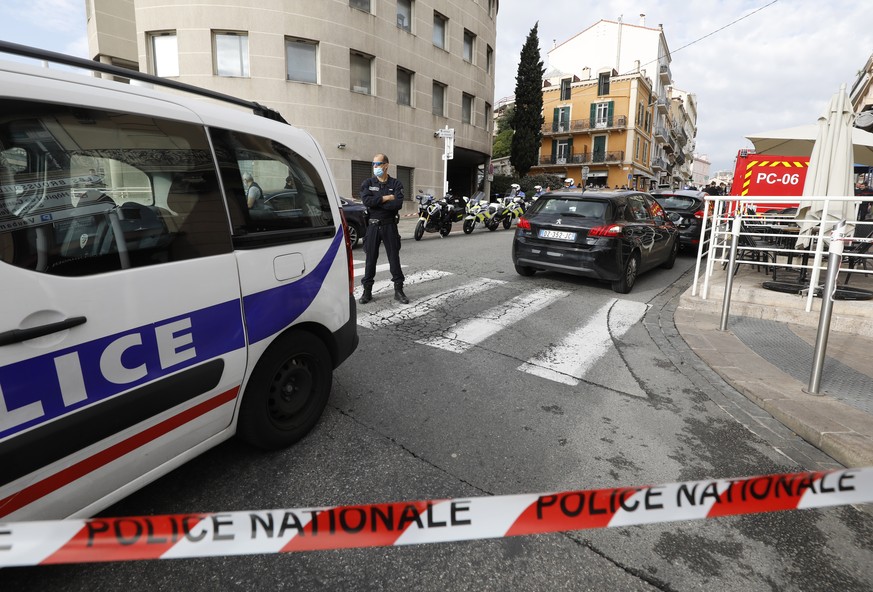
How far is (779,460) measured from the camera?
3098 millimetres

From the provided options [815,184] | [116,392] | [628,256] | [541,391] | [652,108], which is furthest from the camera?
[652,108]

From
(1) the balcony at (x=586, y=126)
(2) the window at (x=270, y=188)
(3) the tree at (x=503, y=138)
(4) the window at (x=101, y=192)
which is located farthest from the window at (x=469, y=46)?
(4) the window at (x=101, y=192)

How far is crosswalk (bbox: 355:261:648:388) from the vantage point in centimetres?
471

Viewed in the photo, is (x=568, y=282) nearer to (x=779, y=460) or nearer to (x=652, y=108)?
(x=779, y=460)

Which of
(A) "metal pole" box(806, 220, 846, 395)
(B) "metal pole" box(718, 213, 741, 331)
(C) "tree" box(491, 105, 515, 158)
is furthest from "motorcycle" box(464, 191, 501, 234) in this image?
(C) "tree" box(491, 105, 515, 158)

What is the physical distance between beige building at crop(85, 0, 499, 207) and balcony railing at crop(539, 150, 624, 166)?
940 inches

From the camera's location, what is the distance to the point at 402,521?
1.55 m

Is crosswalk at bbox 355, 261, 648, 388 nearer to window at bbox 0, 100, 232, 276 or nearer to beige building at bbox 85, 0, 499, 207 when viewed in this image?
window at bbox 0, 100, 232, 276

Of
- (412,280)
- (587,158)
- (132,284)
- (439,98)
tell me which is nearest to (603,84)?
(587,158)

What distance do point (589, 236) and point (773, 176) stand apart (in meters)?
6.22

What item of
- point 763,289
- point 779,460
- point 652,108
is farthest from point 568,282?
point 652,108

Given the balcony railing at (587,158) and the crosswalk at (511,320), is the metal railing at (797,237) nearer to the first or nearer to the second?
the crosswalk at (511,320)

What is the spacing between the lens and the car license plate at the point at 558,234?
7.46 metres

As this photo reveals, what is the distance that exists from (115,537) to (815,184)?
314 inches
